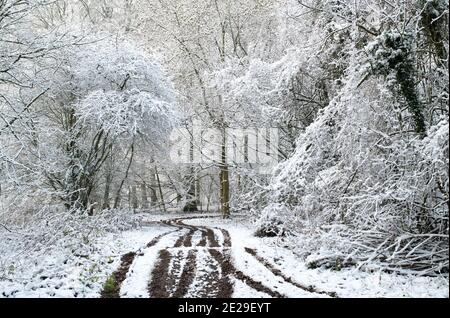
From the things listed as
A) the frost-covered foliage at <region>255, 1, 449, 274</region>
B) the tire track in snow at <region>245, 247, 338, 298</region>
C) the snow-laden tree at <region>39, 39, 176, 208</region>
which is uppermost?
the snow-laden tree at <region>39, 39, 176, 208</region>

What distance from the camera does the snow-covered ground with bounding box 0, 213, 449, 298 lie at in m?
7.07

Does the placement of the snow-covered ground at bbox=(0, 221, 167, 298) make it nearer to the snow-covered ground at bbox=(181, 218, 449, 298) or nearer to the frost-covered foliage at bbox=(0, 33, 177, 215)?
the snow-covered ground at bbox=(181, 218, 449, 298)

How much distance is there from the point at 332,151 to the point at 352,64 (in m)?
2.16

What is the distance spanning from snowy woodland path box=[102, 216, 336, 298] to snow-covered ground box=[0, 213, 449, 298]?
0.02 metres

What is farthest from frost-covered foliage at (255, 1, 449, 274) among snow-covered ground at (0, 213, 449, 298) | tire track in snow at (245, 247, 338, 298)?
tire track in snow at (245, 247, 338, 298)

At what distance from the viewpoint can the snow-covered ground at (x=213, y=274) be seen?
23.2 ft

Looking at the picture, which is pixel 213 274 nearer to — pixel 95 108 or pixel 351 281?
pixel 351 281

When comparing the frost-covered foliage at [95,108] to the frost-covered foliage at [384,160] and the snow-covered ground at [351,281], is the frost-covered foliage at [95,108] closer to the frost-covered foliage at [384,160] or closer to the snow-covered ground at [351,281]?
Result: the frost-covered foliage at [384,160]

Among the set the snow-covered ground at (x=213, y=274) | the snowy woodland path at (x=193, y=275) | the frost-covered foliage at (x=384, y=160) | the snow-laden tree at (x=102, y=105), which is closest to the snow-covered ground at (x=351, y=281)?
the snow-covered ground at (x=213, y=274)

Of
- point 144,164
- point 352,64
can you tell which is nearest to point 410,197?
point 352,64

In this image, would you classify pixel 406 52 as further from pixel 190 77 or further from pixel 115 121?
pixel 190 77

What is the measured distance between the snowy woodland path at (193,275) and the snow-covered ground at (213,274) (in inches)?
0.7

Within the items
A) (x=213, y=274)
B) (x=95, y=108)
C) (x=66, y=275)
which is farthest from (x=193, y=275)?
(x=95, y=108)
